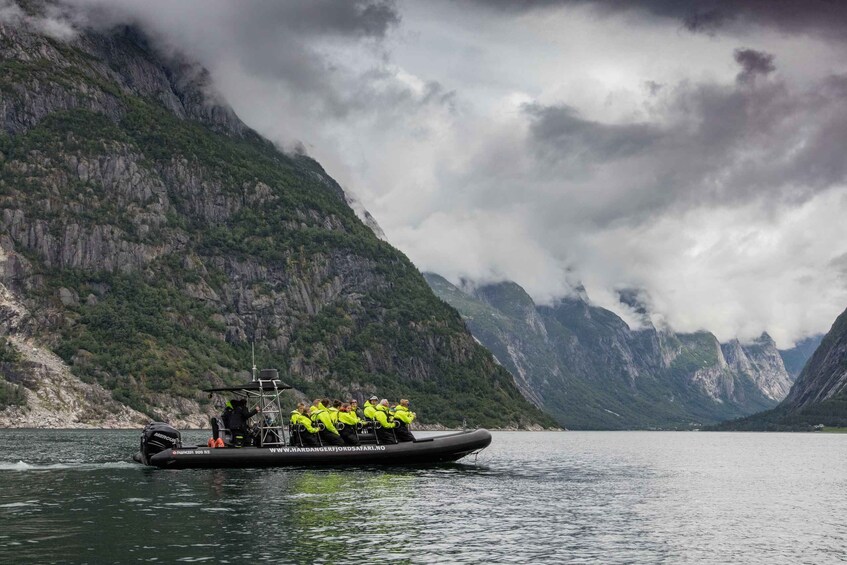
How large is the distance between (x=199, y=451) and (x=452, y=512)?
27782 mm

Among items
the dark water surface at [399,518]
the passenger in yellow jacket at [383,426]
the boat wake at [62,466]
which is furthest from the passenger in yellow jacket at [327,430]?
the boat wake at [62,466]

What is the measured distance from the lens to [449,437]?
74.9 metres

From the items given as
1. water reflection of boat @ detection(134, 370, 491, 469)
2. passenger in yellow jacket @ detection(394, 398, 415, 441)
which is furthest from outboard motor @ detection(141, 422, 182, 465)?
passenger in yellow jacket @ detection(394, 398, 415, 441)

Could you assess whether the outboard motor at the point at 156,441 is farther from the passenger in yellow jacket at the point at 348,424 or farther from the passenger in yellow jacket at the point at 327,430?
the passenger in yellow jacket at the point at 348,424

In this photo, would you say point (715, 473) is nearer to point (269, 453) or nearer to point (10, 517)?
point (269, 453)

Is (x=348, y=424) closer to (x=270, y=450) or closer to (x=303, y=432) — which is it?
(x=303, y=432)

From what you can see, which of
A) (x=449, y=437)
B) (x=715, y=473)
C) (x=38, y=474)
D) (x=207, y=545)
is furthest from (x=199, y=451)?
(x=715, y=473)

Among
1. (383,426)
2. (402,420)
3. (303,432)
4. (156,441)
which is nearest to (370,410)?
(383,426)

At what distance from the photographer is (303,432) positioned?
70875 mm

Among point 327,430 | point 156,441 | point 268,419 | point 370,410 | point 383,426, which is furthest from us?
point 383,426

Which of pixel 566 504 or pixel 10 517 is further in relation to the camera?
pixel 566 504

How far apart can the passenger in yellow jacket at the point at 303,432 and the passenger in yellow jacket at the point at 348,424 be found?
7.46ft

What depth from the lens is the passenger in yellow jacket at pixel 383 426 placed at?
2859 inches

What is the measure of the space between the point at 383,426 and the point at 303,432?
6.36m
